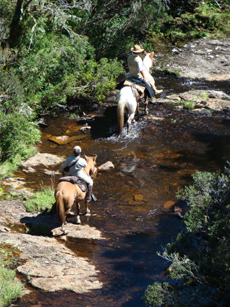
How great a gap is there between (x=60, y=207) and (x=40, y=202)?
1230mm

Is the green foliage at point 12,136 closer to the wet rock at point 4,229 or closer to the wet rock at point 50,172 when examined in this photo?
the wet rock at point 50,172

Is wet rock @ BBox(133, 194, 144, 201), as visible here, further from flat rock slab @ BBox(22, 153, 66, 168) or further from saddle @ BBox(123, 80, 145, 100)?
saddle @ BBox(123, 80, 145, 100)

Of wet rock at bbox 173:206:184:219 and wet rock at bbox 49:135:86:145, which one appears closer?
wet rock at bbox 173:206:184:219

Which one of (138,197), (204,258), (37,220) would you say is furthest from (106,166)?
(204,258)

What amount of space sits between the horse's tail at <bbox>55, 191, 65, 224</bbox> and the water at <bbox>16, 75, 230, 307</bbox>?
1.69 ft

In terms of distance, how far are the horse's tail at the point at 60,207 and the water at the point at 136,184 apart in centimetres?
52

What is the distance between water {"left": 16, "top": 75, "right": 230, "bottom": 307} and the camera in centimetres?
573

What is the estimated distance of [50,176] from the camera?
9719mm

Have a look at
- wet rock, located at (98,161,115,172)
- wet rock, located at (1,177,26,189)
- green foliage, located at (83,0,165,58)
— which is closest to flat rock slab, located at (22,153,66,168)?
wet rock, located at (1,177,26,189)

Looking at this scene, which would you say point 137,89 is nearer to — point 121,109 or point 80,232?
point 121,109

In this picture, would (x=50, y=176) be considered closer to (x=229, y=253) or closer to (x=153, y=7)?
(x=229, y=253)

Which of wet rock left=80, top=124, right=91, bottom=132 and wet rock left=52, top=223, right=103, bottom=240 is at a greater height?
wet rock left=80, top=124, right=91, bottom=132

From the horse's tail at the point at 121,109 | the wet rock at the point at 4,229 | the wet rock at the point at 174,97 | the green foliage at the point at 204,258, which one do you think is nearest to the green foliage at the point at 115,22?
the wet rock at the point at 174,97

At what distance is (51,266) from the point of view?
590 centimetres
